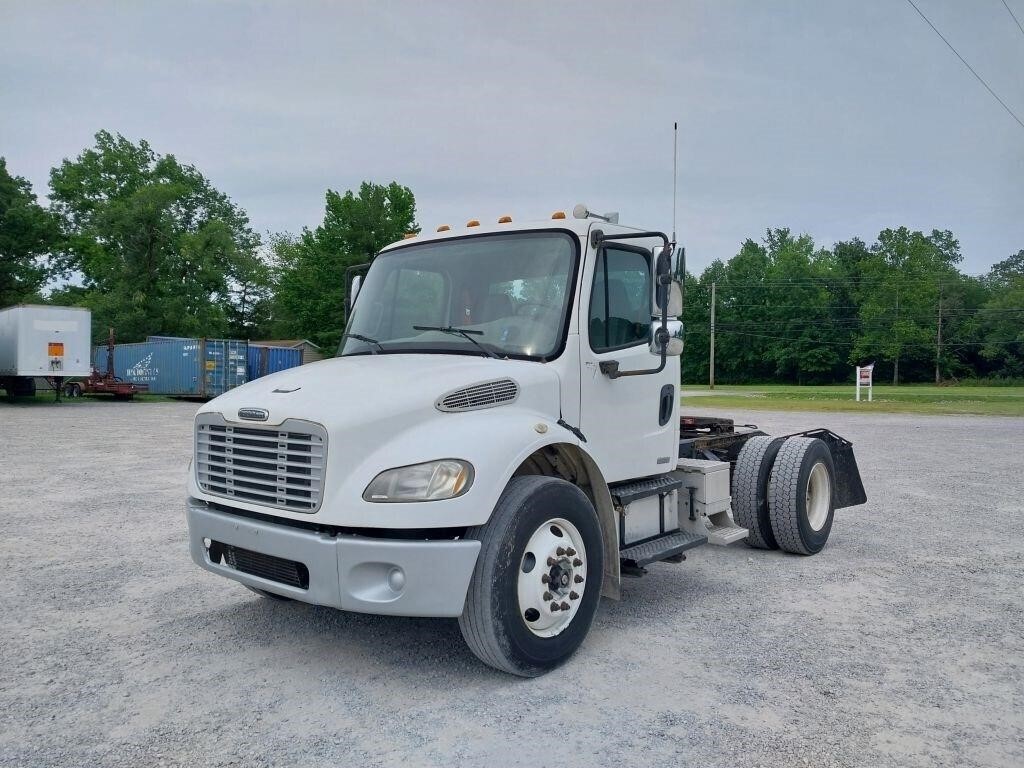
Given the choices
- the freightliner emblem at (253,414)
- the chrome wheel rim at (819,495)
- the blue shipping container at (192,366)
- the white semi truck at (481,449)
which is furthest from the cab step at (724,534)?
the blue shipping container at (192,366)

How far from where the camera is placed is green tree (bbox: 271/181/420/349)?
60.1 metres

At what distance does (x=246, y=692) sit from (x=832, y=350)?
92.2 m

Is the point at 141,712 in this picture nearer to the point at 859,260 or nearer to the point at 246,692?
the point at 246,692

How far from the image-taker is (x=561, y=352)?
15.6 feet

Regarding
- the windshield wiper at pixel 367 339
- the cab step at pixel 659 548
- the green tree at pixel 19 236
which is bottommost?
the cab step at pixel 659 548

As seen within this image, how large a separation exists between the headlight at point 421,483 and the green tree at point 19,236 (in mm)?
52315

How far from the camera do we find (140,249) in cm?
5356

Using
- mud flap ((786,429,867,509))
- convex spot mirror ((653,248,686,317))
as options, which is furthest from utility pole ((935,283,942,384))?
convex spot mirror ((653,248,686,317))

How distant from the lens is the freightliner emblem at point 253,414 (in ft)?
13.8

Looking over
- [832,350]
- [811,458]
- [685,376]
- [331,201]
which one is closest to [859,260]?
[832,350]

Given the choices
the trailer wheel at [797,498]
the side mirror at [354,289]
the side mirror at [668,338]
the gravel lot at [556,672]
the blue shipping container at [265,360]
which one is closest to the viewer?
the gravel lot at [556,672]

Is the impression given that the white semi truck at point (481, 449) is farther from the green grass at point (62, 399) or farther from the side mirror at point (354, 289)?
the green grass at point (62, 399)

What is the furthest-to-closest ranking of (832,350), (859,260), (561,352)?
1. (859,260)
2. (832,350)
3. (561,352)

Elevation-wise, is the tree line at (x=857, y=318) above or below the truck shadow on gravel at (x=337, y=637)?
above
